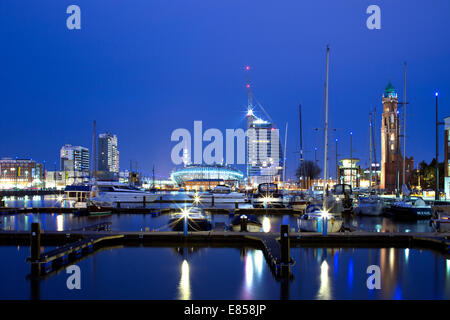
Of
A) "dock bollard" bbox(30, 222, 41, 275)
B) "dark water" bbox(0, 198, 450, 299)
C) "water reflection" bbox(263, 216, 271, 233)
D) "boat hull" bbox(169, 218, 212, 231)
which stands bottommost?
"water reflection" bbox(263, 216, 271, 233)

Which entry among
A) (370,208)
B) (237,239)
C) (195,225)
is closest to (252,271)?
(237,239)

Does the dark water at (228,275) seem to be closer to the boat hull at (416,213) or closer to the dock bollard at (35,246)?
the dock bollard at (35,246)

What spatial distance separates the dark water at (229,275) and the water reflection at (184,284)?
4 cm

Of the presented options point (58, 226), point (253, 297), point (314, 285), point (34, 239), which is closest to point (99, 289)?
point (34, 239)

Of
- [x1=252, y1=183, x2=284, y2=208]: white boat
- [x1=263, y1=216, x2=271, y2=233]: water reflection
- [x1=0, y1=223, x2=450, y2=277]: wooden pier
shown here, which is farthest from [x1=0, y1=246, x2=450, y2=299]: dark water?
[x1=252, y1=183, x2=284, y2=208]: white boat

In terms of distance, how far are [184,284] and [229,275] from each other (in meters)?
2.59

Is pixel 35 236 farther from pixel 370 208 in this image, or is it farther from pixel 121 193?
pixel 121 193

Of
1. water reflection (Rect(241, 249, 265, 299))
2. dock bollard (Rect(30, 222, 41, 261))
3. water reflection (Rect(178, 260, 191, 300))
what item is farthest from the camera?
dock bollard (Rect(30, 222, 41, 261))

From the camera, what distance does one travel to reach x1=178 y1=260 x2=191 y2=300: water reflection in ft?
54.6

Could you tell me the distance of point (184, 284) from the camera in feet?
60.5

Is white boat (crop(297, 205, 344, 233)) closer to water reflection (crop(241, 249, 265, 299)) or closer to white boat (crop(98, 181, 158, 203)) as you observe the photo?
water reflection (crop(241, 249, 265, 299))

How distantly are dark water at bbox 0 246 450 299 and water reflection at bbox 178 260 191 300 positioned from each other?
0.04 m

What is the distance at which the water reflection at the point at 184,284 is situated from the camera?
16641 millimetres

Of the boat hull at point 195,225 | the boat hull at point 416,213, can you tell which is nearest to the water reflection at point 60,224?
the boat hull at point 195,225
